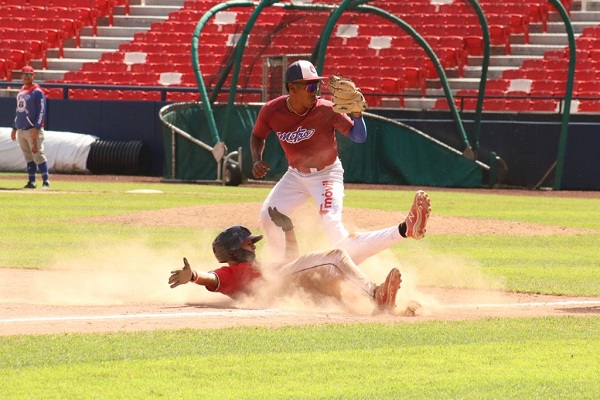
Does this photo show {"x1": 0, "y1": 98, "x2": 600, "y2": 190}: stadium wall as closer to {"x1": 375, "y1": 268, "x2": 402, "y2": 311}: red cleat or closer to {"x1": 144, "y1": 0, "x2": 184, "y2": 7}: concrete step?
{"x1": 144, "y1": 0, "x2": 184, "y2": 7}: concrete step

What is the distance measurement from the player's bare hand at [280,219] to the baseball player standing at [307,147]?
0.18ft

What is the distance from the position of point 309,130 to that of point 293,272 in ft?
4.23

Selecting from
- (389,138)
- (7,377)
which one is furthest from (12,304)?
(389,138)

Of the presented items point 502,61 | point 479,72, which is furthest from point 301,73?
point 502,61

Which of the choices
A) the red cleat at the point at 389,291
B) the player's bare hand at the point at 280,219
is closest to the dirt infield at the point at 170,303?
the red cleat at the point at 389,291

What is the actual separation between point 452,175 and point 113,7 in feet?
45.8

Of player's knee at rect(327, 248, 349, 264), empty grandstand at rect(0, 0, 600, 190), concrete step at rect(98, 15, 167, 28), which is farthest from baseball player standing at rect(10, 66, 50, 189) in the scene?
player's knee at rect(327, 248, 349, 264)

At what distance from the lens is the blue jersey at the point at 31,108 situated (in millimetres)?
21766

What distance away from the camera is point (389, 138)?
26219 millimetres

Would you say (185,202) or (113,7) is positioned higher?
(113,7)

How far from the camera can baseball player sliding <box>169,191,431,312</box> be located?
8544 mm

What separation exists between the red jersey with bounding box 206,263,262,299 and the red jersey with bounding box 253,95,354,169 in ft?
3.76

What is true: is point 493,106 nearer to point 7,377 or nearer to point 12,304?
point 12,304

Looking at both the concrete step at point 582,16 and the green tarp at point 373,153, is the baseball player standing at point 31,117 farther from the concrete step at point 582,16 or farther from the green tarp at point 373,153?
the concrete step at point 582,16
